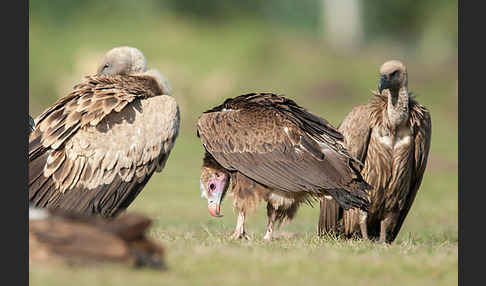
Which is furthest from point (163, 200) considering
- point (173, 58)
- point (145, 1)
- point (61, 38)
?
point (145, 1)

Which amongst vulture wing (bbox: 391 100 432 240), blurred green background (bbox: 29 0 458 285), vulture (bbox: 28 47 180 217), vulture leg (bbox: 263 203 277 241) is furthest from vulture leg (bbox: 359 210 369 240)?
vulture (bbox: 28 47 180 217)

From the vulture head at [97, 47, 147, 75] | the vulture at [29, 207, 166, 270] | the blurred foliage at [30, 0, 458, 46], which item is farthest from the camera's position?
the blurred foliage at [30, 0, 458, 46]

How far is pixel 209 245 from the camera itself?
7.22 meters

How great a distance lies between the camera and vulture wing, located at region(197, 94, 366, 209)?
27.5 feet

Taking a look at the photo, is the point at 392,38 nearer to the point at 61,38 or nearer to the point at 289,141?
the point at 61,38

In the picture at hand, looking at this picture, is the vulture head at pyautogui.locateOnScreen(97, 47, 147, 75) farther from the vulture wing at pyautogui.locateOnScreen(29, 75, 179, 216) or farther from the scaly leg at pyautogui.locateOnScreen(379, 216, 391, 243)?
the scaly leg at pyautogui.locateOnScreen(379, 216, 391, 243)

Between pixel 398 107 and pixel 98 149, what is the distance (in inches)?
136

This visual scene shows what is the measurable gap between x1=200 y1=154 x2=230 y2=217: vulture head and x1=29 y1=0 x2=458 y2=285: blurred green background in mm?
314

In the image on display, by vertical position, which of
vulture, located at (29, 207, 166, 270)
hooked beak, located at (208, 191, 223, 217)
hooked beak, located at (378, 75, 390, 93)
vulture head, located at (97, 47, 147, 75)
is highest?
vulture head, located at (97, 47, 147, 75)

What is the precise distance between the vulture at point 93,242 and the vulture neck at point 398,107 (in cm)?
461

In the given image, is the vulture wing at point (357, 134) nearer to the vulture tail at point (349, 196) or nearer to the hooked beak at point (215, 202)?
the vulture tail at point (349, 196)

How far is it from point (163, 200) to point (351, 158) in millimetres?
9172

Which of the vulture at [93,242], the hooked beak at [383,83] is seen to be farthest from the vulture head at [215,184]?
the vulture at [93,242]

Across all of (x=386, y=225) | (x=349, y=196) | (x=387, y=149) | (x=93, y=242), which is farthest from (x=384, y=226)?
(x=93, y=242)
